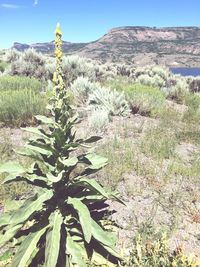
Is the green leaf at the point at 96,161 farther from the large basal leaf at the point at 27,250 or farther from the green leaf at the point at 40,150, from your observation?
the large basal leaf at the point at 27,250

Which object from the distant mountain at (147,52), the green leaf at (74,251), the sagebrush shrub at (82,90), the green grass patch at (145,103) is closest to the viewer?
the green leaf at (74,251)

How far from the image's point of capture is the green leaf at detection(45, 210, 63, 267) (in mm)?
3475

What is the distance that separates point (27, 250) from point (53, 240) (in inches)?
12.6

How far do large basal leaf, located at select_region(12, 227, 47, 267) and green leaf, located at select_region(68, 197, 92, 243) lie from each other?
461 mm

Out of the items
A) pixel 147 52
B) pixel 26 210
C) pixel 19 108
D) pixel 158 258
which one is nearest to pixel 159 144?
pixel 19 108

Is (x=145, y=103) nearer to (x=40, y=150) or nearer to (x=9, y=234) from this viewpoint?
(x=40, y=150)

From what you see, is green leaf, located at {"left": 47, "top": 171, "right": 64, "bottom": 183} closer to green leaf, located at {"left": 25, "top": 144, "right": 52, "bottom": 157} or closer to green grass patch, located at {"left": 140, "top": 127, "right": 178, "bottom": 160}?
green leaf, located at {"left": 25, "top": 144, "right": 52, "bottom": 157}

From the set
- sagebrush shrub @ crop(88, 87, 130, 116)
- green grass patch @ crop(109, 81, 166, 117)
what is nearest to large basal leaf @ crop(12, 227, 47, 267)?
sagebrush shrub @ crop(88, 87, 130, 116)

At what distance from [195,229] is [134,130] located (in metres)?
3.91

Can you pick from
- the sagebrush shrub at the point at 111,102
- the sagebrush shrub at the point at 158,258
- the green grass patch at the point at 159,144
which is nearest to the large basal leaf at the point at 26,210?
the sagebrush shrub at the point at 158,258

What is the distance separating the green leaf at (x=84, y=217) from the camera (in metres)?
3.41

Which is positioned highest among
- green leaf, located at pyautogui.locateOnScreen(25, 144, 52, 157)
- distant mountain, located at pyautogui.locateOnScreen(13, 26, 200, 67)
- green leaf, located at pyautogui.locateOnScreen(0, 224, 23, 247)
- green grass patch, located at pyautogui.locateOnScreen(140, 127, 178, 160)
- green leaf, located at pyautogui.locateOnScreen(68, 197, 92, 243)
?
green leaf, located at pyautogui.locateOnScreen(25, 144, 52, 157)

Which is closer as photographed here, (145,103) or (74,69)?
(145,103)

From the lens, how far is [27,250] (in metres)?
3.69
